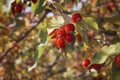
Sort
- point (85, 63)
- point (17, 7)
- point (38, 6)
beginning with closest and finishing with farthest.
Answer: point (85, 63), point (38, 6), point (17, 7)

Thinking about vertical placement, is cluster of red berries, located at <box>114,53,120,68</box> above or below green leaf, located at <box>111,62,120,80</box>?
above

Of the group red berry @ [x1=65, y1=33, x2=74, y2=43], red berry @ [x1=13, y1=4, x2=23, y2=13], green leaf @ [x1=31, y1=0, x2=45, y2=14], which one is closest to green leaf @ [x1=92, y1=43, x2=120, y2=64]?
red berry @ [x1=65, y1=33, x2=74, y2=43]

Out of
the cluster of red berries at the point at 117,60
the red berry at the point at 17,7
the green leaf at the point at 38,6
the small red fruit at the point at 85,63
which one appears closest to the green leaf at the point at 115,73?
the cluster of red berries at the point at 117,60

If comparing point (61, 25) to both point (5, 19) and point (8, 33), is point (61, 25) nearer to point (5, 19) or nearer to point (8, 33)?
point (5, 19)

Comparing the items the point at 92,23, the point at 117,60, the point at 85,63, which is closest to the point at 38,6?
the point at 92,23

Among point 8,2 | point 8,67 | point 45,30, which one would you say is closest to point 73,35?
point 45,30

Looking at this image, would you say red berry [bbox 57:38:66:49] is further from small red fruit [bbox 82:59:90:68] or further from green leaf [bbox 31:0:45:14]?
green leaf [bbox 31:0:45:14]

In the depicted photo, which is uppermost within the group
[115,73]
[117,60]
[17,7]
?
[17,7]

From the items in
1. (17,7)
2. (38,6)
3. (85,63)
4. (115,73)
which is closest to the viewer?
(115,73)

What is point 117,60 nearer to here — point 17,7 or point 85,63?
point 85,63

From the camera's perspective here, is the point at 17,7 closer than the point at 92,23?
No

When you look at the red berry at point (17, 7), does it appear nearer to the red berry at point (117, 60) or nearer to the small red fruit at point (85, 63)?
the small red fruit at point (85, 63)
